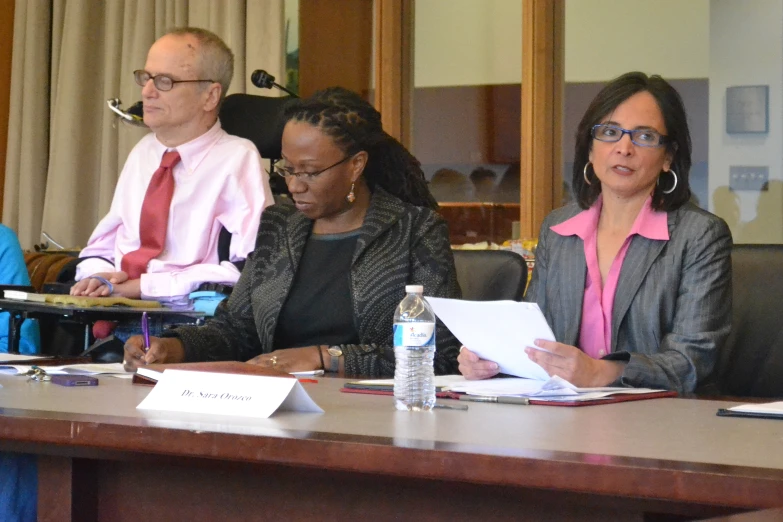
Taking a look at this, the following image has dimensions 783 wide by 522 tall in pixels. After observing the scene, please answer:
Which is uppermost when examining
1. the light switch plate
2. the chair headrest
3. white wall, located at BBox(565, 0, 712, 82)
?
white wall, located at BBox(565, 0, 712, 82)

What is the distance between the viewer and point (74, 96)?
5.04m

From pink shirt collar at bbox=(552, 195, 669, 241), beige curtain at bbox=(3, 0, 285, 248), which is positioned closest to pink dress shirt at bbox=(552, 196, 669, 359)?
pink shirt collar at bbox=(552, 195, 669, 241)

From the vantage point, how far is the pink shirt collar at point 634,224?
2.09 meters

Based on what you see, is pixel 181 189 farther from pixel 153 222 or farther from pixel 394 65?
pixel 394 65

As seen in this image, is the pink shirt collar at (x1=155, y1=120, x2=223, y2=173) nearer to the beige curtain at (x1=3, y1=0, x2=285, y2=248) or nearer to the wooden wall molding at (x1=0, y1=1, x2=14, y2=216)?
the beige curtain at (x1=3, y1=0, x2=285, y2=248)

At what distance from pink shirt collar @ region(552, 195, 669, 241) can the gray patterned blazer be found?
0.96 feet

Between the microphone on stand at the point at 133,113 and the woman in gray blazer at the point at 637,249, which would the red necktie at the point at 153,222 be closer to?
the microphone on stand at the point at 133,113

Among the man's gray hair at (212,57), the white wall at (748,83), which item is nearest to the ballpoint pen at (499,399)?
the man's gray hair at (212,57)

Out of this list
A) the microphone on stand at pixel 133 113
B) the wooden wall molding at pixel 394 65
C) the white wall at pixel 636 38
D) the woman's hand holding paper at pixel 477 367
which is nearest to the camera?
the woman's hand holding paper at pixel 477 367

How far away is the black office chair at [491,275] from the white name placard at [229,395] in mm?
987

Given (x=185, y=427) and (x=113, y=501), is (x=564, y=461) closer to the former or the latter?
(x=185, y=427)

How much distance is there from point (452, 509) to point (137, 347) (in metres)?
1.15

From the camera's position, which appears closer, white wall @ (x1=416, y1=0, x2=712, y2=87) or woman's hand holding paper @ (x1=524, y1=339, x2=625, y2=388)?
woman's hand holding paper @ (x1=524, y1=339, x2=625, y2=388)

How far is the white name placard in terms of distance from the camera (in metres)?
1.39
